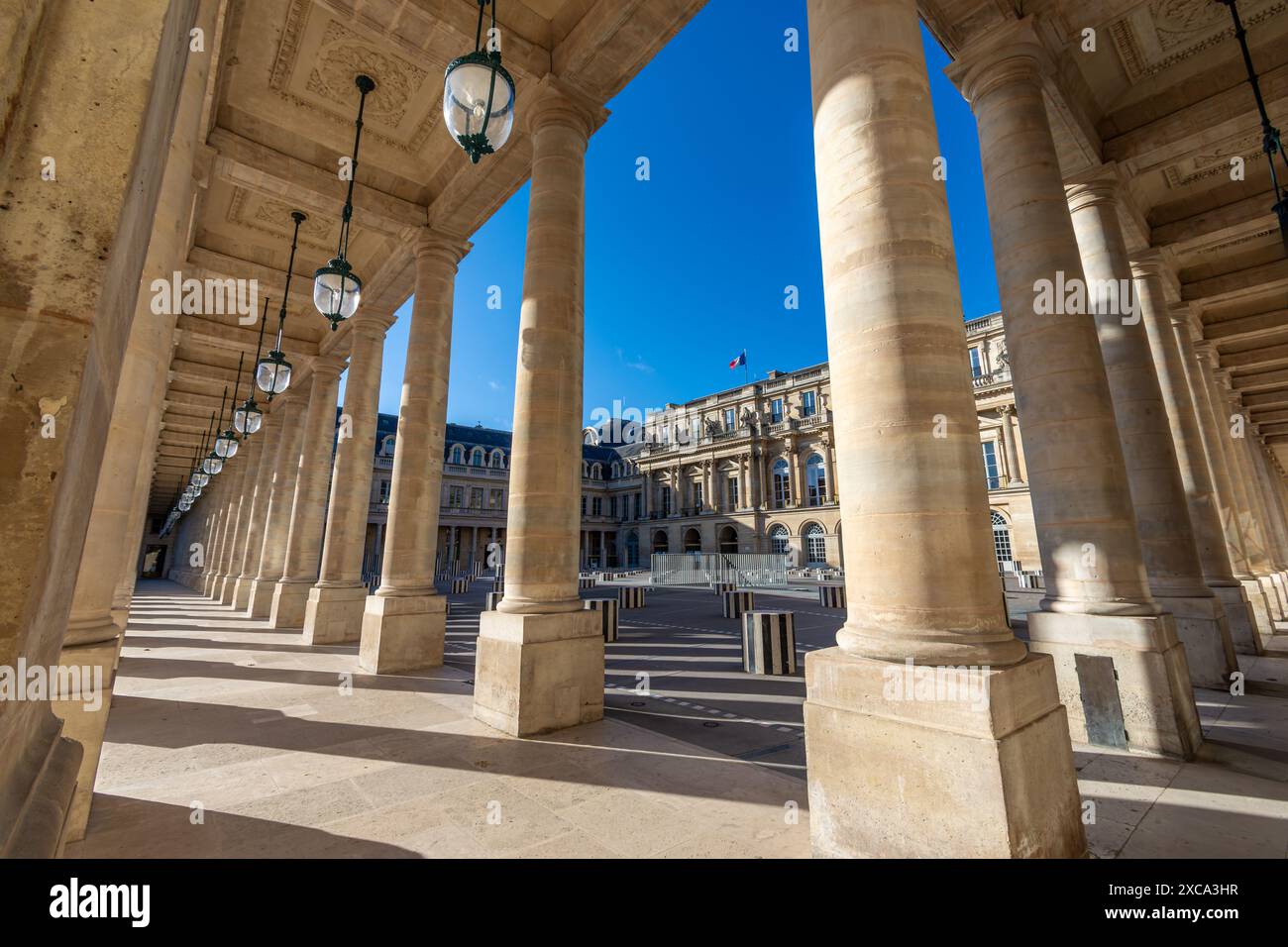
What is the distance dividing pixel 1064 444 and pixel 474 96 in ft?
22.8

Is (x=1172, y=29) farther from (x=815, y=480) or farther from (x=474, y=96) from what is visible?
(x=815, y=480)

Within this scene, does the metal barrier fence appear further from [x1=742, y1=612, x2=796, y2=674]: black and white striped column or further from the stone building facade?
[x1=742, y1=612, x2=796, y2=674]: black and white striped column

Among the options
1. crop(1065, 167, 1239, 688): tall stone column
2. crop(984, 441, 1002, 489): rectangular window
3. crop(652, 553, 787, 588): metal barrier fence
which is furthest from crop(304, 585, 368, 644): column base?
crop(984, 441, 1002, 489): rectangular window

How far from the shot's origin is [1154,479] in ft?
26.4

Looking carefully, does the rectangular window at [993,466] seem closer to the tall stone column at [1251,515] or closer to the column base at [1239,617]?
the tall stone column at [1251,515]

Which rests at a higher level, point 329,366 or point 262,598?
point 329,366

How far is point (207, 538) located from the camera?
1235 inches

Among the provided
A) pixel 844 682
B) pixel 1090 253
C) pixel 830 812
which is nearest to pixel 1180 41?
pixel 1090 253

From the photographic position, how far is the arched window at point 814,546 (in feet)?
152

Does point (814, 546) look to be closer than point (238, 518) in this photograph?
No

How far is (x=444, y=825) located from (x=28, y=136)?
163 inches

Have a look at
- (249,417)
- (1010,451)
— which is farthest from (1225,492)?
(1010,451)

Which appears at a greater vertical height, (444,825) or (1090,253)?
(1090,253)
